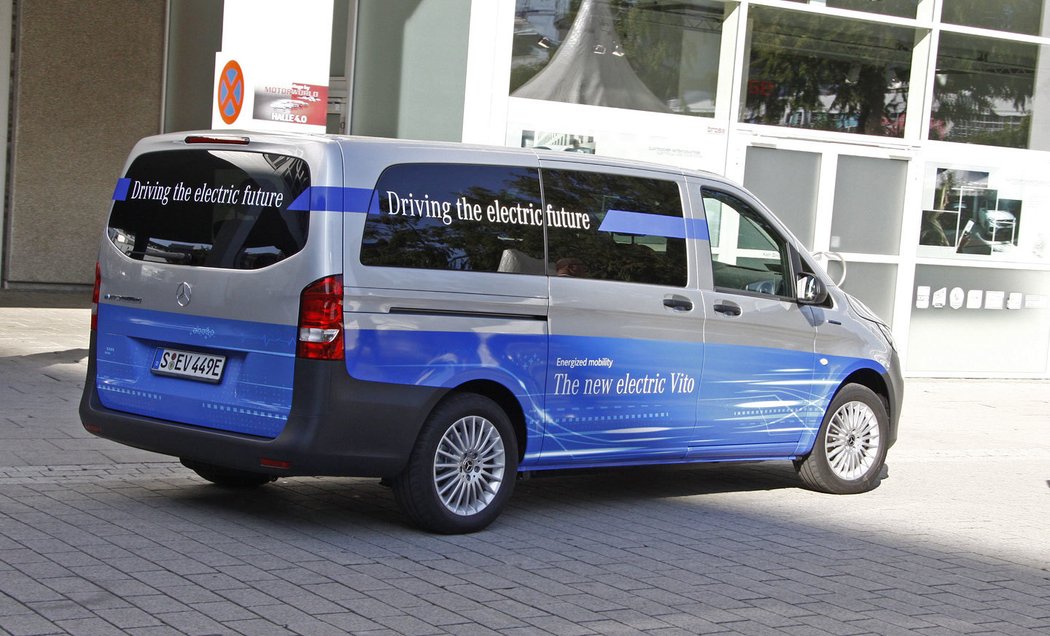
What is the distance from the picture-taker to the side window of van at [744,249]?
801cm

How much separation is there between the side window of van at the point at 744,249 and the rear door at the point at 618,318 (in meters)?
0.29

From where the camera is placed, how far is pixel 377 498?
7.71 metres

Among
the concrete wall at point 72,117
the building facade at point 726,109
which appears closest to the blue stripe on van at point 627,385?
the building facade at point 726,109

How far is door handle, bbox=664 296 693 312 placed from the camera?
300 inches

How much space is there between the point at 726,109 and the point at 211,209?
29.2ft

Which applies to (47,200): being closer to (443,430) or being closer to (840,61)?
(840,61)

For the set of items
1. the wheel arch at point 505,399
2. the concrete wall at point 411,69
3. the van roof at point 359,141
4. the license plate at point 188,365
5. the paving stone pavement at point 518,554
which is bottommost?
the paving stone pavement at point 518,554

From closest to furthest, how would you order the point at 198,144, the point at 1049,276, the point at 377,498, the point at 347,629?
the point at 347,629 < the point at 198,144 < the point at 377,498 < the point at 1049,276

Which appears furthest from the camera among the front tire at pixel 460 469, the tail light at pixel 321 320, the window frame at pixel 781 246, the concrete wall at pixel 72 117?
the concrete wall at pixel 72 117

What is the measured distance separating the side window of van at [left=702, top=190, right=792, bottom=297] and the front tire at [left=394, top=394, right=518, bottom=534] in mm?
1797

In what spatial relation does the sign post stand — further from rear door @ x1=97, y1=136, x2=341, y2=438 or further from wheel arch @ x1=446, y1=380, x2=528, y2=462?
wheel arch @ x1=446, y1=380, x2=528, y2=462

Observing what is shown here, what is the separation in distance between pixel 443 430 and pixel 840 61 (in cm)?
996

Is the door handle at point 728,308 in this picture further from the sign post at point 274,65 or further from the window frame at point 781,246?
the sign post at point 274,65

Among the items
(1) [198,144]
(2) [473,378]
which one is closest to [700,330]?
(2) [473,378]
